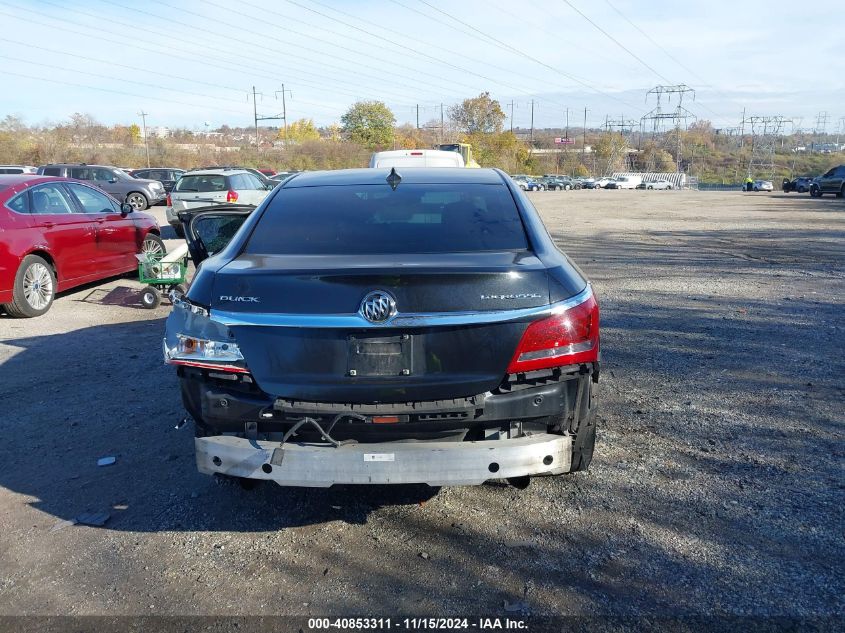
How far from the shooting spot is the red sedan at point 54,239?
784 cm

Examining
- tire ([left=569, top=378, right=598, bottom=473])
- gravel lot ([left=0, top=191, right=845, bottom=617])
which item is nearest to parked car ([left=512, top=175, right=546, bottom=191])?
gravel lot ([left=0, top=191, right=845, bottom=617])

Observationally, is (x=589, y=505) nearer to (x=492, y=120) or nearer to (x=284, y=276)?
(x=284, y=276)

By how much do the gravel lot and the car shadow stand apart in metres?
0.02

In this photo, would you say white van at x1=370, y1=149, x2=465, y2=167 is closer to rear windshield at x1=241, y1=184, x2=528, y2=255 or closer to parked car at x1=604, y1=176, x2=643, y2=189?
rear windshield at x1=241, y1=184, x2=528, y2=255

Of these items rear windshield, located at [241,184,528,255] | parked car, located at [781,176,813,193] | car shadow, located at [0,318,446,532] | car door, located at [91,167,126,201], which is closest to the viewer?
rear windshield, located at [241,184,528,255]

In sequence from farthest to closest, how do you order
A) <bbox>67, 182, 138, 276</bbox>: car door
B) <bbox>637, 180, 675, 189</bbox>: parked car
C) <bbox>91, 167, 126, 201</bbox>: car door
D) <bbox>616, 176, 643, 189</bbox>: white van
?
<bbox>637, 180, 675, 189</bbox>: parked car → <bbox>616, 176, 643, 189</bbox>: white van → <bbox>91, 167, 126, 201</bbox>: car door → <bbox>67, 182, 138, 276</bbox>: car door

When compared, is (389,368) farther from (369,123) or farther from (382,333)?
(369,123)

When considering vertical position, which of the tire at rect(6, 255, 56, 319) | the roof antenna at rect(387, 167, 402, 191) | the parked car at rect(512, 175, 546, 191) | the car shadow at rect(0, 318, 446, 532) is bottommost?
the parked car at rect(512, 175, 546, 191)

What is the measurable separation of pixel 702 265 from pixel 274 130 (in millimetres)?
146285

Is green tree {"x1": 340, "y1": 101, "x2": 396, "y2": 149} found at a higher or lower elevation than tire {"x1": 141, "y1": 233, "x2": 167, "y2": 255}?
higher

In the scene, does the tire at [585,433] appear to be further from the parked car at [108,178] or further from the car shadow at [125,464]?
the parked car at [108,178]

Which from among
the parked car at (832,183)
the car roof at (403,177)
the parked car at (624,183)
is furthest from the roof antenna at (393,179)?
the parked car at (624,183)

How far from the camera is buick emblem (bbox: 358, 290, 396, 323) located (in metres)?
2.94

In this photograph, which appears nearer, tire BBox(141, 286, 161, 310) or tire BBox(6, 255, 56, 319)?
tire BBox(6, 255, 56, 319)
